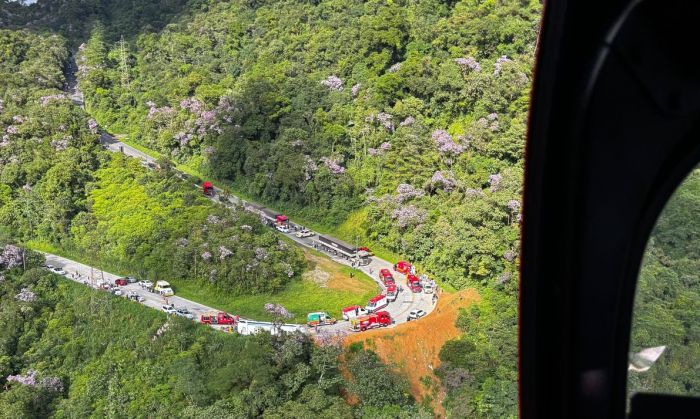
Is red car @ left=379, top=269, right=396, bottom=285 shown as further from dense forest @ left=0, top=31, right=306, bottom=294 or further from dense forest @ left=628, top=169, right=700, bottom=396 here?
dense forest @ left=628, top=169, right=700, bottom=396

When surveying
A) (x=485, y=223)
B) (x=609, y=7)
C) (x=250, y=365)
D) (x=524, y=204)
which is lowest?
(x=250, y=365)

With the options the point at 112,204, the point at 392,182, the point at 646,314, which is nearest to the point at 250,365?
the point at 392,182

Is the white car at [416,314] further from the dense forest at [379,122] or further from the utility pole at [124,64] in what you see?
the utility pole at [124,64]

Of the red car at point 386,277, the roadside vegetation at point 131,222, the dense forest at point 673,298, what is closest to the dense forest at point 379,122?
the red car at point 386,277

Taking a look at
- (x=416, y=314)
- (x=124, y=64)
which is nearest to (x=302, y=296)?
(x=416, y=314)

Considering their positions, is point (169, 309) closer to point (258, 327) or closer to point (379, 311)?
point (258, 327)

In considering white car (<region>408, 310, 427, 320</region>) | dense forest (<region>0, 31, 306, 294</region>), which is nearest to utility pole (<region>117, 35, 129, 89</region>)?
dense forest (<region>0, 31, 306, 294</region>)

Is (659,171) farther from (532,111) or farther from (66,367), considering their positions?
(66,367)
